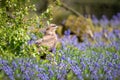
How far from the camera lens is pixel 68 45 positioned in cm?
828

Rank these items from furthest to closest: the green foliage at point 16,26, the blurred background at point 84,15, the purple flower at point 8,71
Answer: the blurred background at point 84,15, the green foliage at point 16,26, the purple flower at point 8,71

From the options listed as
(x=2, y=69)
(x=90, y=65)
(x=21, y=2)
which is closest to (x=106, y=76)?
(x=90, y=65)

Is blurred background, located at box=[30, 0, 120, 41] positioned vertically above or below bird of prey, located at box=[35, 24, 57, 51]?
below

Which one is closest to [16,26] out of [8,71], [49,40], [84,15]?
[49,40]

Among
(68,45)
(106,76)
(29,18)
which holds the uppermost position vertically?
(29,18)

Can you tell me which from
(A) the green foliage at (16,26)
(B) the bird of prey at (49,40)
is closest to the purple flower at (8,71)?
(A) the green foliage at (16,26)

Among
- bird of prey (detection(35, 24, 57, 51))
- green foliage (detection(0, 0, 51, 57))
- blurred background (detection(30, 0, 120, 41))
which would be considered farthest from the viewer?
blurred background (detection(30, 0, 120, 41))

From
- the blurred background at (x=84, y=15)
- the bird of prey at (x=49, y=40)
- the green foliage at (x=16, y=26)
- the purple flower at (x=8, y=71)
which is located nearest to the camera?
the purple flower at (x=8, y=71)

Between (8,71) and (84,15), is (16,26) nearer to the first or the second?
(8,71)

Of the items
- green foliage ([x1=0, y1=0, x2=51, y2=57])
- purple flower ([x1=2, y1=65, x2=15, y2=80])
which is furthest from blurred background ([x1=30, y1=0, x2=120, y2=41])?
purple flower ([x1=2, y1=65, x2=15, y2=80])

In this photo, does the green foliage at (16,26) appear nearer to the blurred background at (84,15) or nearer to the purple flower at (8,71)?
the blurred background at (84,15)

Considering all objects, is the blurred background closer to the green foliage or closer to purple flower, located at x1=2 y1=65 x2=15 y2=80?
the green foliage

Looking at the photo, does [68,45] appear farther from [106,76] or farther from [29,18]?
[106,76]

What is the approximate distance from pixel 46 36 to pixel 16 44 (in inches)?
35.6
